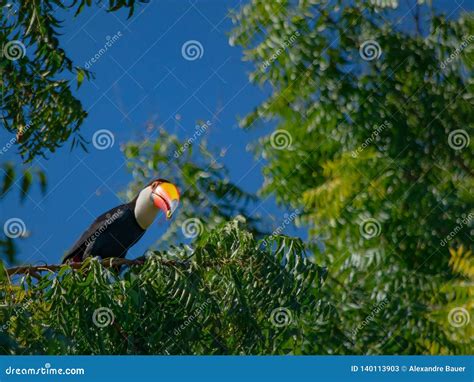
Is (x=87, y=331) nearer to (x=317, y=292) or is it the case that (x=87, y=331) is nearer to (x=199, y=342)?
(x=199, y=342)

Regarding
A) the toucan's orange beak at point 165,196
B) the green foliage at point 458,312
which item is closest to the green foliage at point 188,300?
the toucan's orange beak at point 165,196

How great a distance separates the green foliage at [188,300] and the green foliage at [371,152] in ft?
4.68

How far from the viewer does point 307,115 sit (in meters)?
5.99

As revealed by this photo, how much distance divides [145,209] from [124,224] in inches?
5.2

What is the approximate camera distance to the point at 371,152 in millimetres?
5711

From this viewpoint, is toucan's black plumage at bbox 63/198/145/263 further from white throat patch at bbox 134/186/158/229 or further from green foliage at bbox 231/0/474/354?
green foliage at bbox 231/0/474/354

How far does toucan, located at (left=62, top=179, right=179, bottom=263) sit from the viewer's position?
471 cm

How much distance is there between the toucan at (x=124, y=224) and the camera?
4.71m

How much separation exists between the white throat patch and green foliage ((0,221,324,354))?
1155 mm

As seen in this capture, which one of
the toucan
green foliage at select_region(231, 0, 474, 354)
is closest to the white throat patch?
the toucan

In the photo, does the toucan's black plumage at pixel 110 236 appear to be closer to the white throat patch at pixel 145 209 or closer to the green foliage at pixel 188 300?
the white throat patch at pixel 145 209

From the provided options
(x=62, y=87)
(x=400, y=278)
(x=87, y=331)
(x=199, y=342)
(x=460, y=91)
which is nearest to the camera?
(x=87, y=331)

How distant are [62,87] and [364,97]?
2.14 m

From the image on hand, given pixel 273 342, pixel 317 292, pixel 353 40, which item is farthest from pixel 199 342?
pixel 353 40
